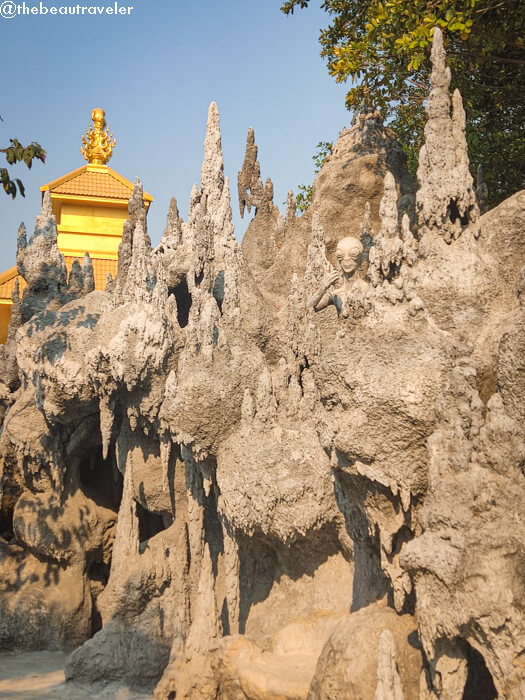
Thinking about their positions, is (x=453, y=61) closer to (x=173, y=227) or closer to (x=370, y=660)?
(x=173, y=227)

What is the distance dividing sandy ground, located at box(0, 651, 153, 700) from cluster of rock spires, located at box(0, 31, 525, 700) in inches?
12.0

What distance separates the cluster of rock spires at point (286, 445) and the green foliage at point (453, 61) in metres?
1.63

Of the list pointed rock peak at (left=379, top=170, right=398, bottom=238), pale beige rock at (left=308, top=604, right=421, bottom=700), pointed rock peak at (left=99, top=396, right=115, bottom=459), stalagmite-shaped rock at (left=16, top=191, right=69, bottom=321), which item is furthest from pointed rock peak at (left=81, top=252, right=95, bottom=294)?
pale beige rock at (left=308, top=604, right=421, bottom=700)

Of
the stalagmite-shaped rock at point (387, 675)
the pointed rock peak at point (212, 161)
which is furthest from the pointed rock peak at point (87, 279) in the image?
the stalagmite-shaped rock at point (387, 675)

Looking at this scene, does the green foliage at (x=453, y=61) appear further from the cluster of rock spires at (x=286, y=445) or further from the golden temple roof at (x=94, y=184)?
the golden temple roof at (x=94, y=184)

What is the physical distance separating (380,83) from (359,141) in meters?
1.96

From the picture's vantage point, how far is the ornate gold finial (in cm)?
2578

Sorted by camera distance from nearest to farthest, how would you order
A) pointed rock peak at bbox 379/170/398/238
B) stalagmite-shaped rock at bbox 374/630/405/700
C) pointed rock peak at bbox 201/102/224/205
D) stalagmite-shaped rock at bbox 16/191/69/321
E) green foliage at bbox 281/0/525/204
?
1. stalagmite-shaped rock at bbox 374/630/405/700
2. pointed rock peak at bbox 379/170/398/238
3. green foliage at bbox 281/0/525/204
4. stalagmite-shaped rock at bbox 16/191/69/321
5. pointed rock peak at bbox 201/102/224/205

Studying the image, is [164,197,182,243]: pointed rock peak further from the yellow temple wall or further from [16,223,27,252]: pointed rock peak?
the yellow temple wall

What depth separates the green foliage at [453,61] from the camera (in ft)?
40.1

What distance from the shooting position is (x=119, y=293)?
48.1ft

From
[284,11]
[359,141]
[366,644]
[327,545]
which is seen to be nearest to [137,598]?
[327,545]

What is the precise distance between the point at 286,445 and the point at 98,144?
17688mm

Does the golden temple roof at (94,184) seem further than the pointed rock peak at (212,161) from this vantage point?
Yes
